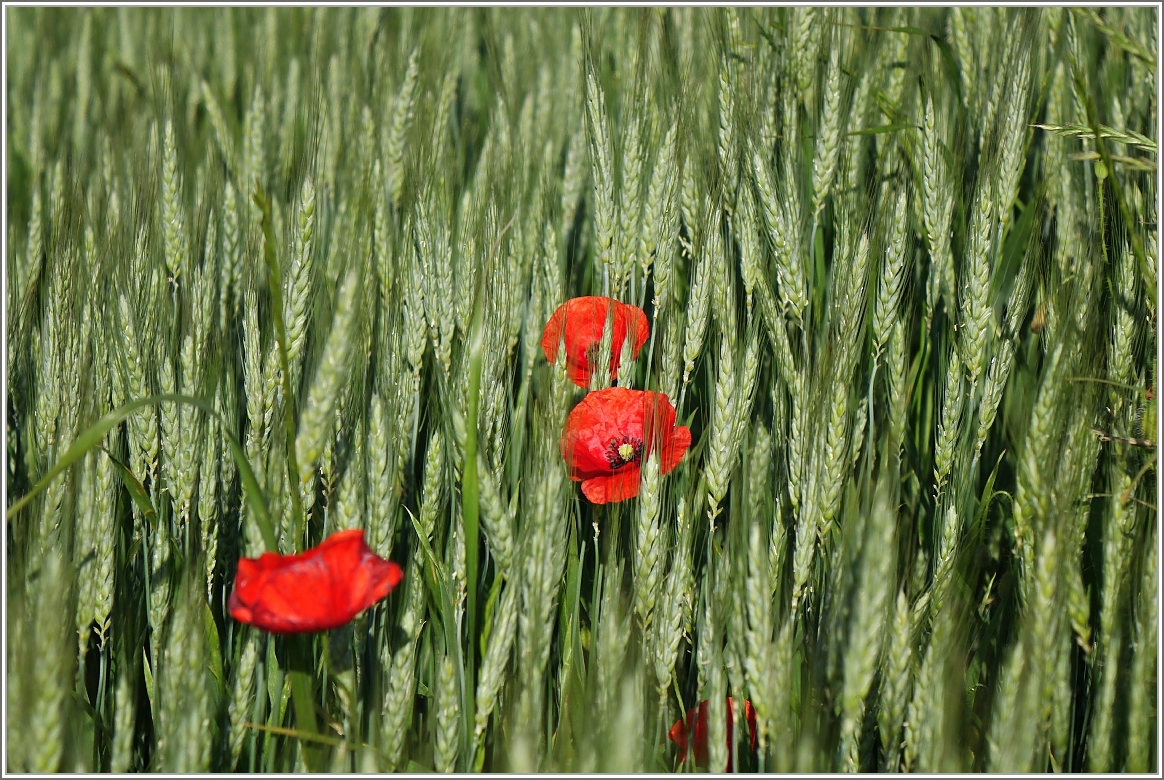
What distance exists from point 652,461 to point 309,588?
1.35ft

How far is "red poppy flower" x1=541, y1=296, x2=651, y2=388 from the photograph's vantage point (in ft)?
3.90

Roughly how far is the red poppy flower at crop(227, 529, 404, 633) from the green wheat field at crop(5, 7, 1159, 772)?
55 mm

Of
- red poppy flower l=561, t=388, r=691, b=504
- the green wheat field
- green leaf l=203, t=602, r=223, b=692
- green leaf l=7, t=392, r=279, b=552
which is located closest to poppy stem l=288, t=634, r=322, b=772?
the green wheat field

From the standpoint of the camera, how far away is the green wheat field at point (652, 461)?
36.0 inches

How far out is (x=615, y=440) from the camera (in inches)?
45.0

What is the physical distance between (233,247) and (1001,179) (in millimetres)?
1285

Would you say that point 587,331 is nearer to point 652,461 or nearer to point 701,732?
point 652,461

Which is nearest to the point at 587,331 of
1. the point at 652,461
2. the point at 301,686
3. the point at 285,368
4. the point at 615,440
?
the point at 615,440

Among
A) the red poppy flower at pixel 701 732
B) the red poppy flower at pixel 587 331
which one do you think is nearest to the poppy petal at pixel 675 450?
the red poppy flower at pixel 587 331

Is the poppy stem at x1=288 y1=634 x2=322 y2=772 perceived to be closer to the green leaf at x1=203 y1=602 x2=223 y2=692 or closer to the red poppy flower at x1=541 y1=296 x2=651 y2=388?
the green leaf at x1=203 y1=602 x2=223 y2=692

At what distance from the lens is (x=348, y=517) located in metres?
0.97

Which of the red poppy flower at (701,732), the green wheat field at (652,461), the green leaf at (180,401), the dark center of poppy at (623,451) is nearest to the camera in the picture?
the green leaf at (180,401)

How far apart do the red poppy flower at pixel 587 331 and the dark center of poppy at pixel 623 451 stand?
0.10m

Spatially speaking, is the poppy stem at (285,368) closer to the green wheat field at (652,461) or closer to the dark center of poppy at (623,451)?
the green wheat field at (652,461)
